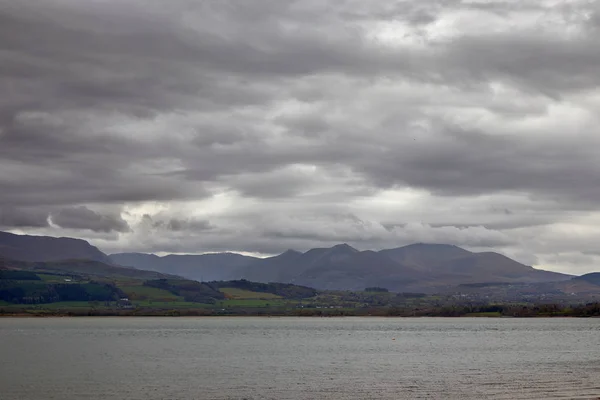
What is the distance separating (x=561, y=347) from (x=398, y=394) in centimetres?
7963

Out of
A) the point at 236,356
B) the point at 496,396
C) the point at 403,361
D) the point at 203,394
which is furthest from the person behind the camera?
the point at 236,356

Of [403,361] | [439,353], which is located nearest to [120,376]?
[403,361]

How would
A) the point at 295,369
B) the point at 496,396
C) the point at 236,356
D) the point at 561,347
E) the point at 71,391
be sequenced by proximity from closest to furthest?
the point at 496,396 → the point at 71,391 → the point at 295,369 → the point at 236,356 → the point at 561,347

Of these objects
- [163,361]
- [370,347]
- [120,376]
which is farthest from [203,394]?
[370,347]

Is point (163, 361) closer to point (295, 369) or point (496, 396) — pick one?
point (295, 369)

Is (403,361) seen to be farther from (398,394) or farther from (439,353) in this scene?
(398,394)

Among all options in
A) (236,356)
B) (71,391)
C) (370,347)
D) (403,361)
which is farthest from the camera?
(370,347)

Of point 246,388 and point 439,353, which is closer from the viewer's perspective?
point 246,388

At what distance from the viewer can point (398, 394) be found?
251ft

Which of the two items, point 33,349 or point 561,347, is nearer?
point 561,347

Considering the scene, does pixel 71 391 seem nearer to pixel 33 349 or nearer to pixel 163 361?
pixel 163 361

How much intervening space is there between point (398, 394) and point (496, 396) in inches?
374

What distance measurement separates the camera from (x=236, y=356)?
132 metres

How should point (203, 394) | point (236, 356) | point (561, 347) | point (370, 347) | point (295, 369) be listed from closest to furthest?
point (203, 394), point (295, 369), point (236, 356), point (561, 347), point (370, 347)
